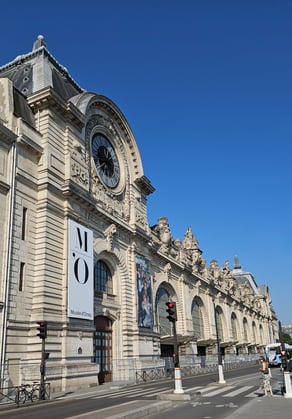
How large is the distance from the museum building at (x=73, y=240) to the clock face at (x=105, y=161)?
0.54ft

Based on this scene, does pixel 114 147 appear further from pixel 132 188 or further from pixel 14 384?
pixel 14 384

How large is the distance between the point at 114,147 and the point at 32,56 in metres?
10.9

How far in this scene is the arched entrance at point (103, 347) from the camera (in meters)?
30.0

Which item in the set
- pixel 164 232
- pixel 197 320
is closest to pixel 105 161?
pixel 164 232

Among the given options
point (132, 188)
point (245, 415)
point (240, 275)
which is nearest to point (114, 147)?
Answer: point (132, 188)

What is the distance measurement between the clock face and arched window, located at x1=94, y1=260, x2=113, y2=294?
7.23 m

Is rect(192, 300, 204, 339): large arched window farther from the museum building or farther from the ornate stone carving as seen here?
the ornate stone carving

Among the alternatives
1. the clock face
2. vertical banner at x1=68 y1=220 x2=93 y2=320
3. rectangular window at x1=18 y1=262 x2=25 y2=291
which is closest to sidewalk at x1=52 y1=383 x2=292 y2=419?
rectangular window at x1=18 y1=262 x2=25 y2=291

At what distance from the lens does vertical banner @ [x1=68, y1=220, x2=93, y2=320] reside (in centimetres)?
2614

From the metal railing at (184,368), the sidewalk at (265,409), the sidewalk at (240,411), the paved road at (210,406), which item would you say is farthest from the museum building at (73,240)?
the sidewalk at (265,409)

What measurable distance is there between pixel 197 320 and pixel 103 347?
88.6 feet

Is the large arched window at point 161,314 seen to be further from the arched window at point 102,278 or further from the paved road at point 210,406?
the paved road at point 210,406

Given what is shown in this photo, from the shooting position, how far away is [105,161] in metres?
36.2

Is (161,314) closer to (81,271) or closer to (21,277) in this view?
(81,271)
